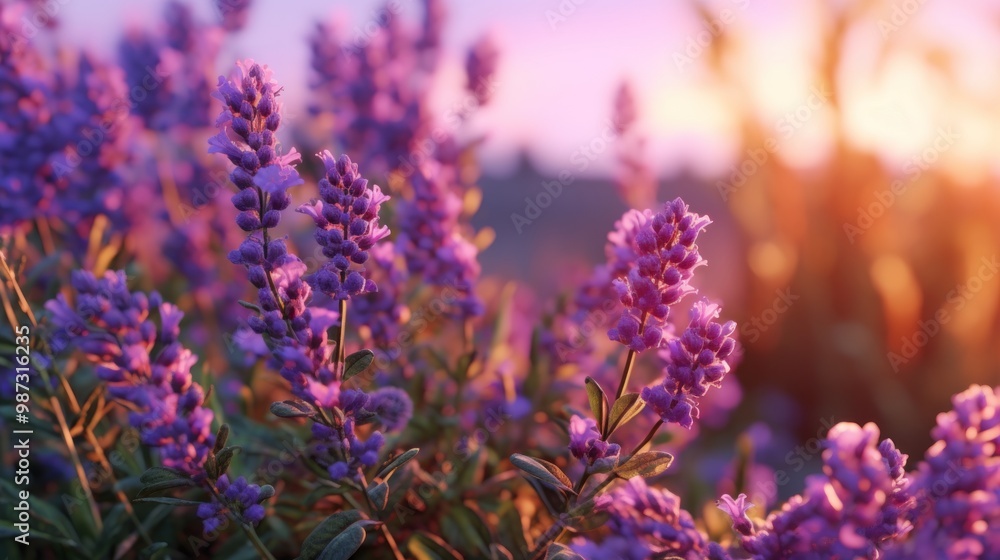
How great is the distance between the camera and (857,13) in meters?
4.17

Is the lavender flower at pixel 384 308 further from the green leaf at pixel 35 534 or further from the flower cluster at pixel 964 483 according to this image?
the flower cluster at pixel 964 483

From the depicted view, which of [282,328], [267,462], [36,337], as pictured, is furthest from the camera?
[267,462]

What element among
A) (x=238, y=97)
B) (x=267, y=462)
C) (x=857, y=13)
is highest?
(x=857, y=13)

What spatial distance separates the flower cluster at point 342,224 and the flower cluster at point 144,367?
0.32 metres

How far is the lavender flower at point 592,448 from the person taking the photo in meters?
1.14

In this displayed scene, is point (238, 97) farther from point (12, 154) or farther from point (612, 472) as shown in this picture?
point (12, 154)

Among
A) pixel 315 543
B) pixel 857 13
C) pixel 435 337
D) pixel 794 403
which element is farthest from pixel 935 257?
pixel 315 543

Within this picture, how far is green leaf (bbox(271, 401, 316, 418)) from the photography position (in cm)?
112

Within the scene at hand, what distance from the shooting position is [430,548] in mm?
1461

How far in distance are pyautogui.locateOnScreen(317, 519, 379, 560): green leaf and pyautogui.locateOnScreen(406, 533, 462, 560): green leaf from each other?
0.31 m

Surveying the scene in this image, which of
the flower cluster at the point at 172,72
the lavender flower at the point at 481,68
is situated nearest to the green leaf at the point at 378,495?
the lavender flower at the point at 481,68

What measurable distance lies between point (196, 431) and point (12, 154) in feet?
3.70

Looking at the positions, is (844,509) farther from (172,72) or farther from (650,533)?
(172,72)

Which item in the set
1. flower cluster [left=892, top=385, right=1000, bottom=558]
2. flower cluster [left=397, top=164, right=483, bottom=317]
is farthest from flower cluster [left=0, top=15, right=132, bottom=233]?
flower cluster [left=892, top=385, right=1000, bottom=558]
